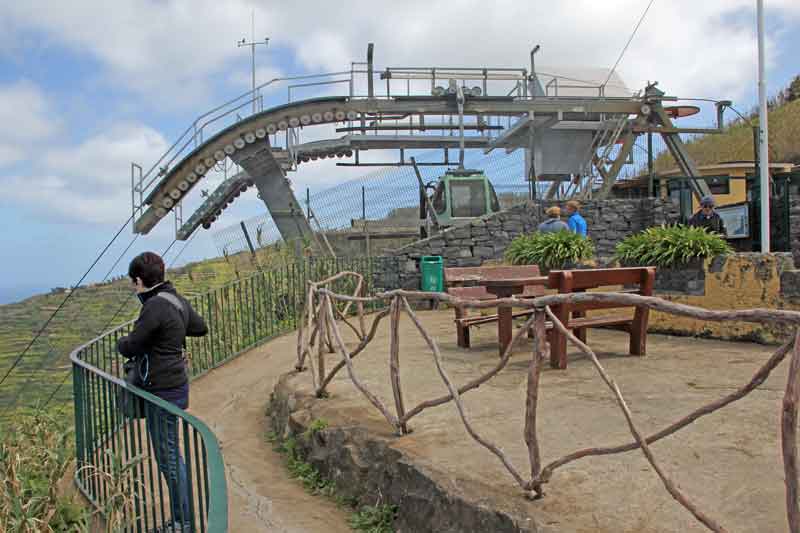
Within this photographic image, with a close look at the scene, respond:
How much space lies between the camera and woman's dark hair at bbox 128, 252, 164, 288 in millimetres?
4270

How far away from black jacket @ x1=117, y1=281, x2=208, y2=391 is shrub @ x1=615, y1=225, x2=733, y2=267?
5724 millimetres

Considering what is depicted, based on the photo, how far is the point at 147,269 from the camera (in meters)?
4.29

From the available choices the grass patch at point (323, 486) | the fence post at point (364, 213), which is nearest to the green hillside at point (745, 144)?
the fence post at point (364, 213)

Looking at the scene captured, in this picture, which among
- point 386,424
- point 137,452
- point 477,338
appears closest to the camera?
point 137,452

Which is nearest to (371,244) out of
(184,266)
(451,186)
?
(451,186)

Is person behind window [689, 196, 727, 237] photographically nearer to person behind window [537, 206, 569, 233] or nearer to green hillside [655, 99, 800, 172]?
person behind window [537, 206, 569, 233]

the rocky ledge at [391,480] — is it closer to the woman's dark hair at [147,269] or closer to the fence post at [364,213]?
the woman's dark hair at [147,269]

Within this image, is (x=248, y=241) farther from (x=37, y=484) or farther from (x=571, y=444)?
(x=571, y=444)

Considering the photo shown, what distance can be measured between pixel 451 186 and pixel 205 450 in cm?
1381

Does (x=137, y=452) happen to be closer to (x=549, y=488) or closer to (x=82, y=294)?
(x=549, y=488)

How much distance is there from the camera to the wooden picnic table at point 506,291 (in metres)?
6.59

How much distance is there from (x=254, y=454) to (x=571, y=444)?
3047 millimetres

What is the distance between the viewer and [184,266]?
17.6 meters

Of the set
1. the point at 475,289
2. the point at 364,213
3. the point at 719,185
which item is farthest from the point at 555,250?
the point at 719,185
